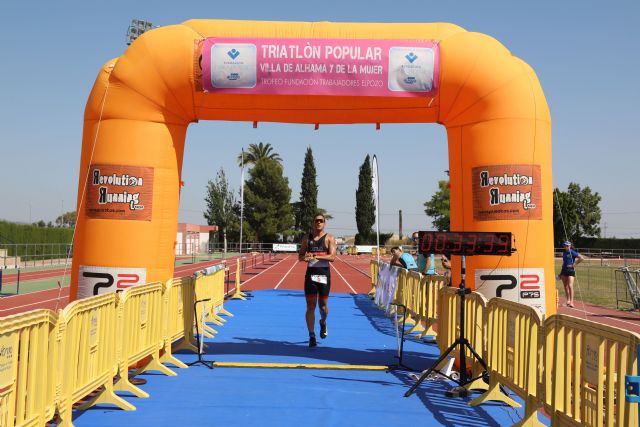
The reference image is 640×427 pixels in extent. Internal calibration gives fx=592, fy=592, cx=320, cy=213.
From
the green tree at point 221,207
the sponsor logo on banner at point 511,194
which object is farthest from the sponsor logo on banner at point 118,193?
the green tree at point 221,207

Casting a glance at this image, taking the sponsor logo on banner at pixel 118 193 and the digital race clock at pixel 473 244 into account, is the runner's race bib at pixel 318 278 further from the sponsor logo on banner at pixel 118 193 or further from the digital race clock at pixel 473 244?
the digital race clock at pixel 473 244

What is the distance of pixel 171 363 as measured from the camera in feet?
25.0

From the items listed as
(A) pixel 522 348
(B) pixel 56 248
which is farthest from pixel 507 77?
(B) pixel 56 248

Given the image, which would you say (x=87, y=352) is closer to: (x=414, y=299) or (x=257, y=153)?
(x=414, y=299)

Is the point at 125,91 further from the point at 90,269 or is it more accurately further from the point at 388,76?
the point at 388,76

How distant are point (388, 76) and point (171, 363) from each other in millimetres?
4737

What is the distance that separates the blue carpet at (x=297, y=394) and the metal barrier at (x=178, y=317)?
11.9 inches

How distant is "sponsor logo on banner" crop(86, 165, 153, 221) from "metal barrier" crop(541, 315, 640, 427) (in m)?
5.36

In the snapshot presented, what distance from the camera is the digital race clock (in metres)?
6.41

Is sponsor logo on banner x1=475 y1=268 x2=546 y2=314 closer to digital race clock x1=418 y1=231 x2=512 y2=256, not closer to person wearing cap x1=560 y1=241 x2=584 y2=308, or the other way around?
digital race clock x1=418 y1=231 x2=512 y2=256

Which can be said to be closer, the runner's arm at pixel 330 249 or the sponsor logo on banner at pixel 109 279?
the sponsor logo on banner at pixel 109 279

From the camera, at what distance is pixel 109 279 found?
7.80 meters

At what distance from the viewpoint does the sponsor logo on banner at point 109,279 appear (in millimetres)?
7773

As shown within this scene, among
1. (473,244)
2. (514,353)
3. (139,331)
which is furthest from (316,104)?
(514,353)
